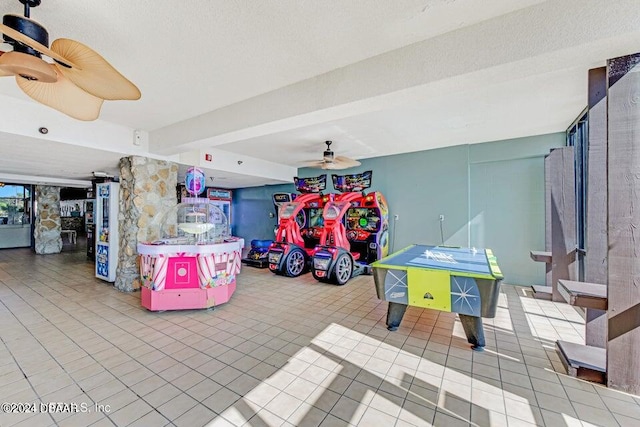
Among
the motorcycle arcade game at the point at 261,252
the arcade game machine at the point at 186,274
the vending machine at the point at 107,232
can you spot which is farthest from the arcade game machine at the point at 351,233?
the vending machine at the point at 107,232

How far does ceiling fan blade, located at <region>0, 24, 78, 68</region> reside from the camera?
1393mm

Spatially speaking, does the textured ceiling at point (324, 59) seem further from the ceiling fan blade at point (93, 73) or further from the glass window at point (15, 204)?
the glass window at point (15, 204)

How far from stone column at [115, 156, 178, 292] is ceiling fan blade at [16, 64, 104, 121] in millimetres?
2382

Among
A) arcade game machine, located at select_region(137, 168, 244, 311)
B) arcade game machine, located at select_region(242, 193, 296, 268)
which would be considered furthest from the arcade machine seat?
arcade game machine, located at select_region(137, 168, 244, 311)

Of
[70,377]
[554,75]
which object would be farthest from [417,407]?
[554,75]

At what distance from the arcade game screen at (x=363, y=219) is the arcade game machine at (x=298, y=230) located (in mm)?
801

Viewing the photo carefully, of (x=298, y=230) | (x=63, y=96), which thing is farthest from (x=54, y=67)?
(x=298, y=230)

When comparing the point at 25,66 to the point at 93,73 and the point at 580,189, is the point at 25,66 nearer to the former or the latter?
the point at 93,73

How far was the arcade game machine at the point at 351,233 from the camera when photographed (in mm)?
5387

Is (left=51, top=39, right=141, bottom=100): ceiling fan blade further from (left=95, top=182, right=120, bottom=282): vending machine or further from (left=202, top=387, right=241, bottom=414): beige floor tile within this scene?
(left=95, top=182, right=120, bottom=282): vending machine

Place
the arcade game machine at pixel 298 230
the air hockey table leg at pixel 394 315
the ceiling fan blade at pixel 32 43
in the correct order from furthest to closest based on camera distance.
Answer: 1. the arcade game machine at pixel 298 230
2. the air hockey table leg at pixel 394 315
3. the ceiling fan blade at pixel 32 43

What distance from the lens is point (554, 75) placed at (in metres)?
2.85

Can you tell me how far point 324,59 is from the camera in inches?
96.4

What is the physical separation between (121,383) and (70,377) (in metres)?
0.51
